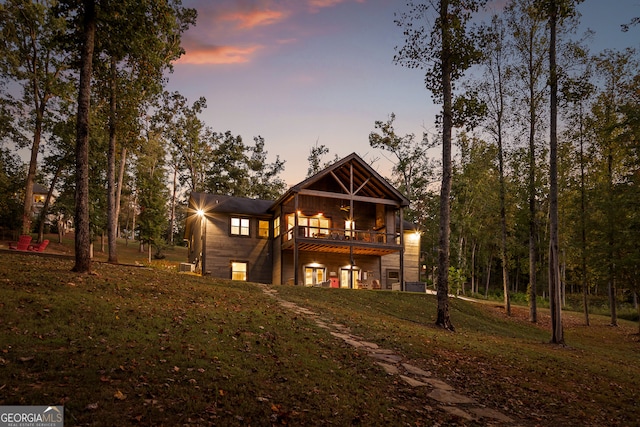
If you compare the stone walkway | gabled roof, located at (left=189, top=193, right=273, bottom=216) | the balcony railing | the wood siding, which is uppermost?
gabled roof, located at (left=189, top=193, right=273, bottom=216)

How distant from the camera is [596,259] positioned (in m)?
24.8

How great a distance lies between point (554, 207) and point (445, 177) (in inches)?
168

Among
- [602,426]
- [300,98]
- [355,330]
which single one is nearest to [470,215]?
[300,98]

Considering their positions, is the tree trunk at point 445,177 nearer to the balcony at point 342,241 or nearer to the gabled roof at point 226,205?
the balcony at point 342,241

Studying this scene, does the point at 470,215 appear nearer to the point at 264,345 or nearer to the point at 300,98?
the point at 300,98

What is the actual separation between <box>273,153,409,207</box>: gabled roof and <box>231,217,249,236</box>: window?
106 inches

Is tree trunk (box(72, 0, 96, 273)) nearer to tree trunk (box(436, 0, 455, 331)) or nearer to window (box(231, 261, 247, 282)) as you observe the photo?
tree trunk (box(436, 0, 455, 331))

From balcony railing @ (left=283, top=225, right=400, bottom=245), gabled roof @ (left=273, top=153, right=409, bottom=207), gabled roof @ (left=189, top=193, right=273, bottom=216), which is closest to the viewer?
balcony railing @ (left=283, top=225, right=400, bottom=245)

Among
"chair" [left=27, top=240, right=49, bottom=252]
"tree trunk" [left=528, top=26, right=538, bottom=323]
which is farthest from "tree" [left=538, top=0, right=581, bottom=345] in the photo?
"chair" [left=27, top=240, right=49, bottom=252]

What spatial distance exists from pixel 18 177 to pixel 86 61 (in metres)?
39.3

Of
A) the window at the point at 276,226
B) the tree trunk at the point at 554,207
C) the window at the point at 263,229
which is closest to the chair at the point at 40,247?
the window at the point at 263,229

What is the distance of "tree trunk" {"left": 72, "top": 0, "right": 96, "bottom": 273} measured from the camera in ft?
45.3

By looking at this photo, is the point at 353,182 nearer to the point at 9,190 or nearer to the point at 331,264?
the point at 331,264

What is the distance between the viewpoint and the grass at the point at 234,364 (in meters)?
5.76
